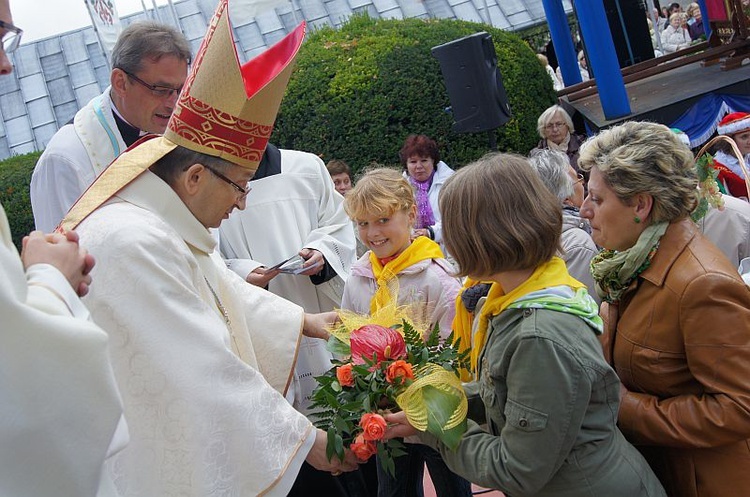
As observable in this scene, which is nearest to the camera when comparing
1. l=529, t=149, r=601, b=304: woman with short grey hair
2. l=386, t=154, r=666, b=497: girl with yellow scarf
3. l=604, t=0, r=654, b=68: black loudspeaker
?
l=386, t=154, r=666, b=497: girl with yellow scarf

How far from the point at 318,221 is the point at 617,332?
7.86 ft

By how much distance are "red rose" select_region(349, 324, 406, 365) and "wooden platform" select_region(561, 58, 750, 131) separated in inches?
374

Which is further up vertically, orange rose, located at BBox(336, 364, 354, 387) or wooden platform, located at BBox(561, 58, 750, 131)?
orange rose, located at BBox(336, 364, 354, 387)

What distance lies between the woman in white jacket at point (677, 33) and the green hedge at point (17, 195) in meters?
13.6

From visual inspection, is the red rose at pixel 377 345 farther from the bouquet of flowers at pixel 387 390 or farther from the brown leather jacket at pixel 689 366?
the brown leather jacket at pixel 689 366

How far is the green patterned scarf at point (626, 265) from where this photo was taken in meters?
2.65

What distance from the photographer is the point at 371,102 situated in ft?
29.3

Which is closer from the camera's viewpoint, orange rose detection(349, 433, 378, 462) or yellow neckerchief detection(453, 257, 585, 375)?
yellow neckerchief detection(453, 257, 585, 375)

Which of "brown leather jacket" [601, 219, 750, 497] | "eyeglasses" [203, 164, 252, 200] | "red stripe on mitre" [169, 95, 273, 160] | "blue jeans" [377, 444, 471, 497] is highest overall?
"red stripe on mitre" [169, 95, 273, 160]

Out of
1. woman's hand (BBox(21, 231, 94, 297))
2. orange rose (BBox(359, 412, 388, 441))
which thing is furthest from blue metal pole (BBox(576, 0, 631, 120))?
woman's hand (BBox(21, 231, 94, 297))

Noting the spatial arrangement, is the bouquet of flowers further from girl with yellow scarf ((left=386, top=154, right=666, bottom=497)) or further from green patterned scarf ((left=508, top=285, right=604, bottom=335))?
green patterned scarf ((left=508, top=285, right=604, bottom=335))

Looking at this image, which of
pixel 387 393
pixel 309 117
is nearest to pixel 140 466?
pixel 387 393

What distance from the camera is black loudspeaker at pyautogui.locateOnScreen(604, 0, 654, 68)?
717 inches

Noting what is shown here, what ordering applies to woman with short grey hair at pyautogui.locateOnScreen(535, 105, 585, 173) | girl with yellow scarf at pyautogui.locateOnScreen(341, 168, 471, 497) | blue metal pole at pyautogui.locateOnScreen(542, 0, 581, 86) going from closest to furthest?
1. girl with yellow scarf at pyautogui.locateOnScreen(341, 168, 471, 497)
2. woman with short grey hair at pyautogui.locateOnScreen(535, 105, 585, 173)
3. blue metal pole at pyautogui.locateOnScreen(542, 0, 581, 86)
